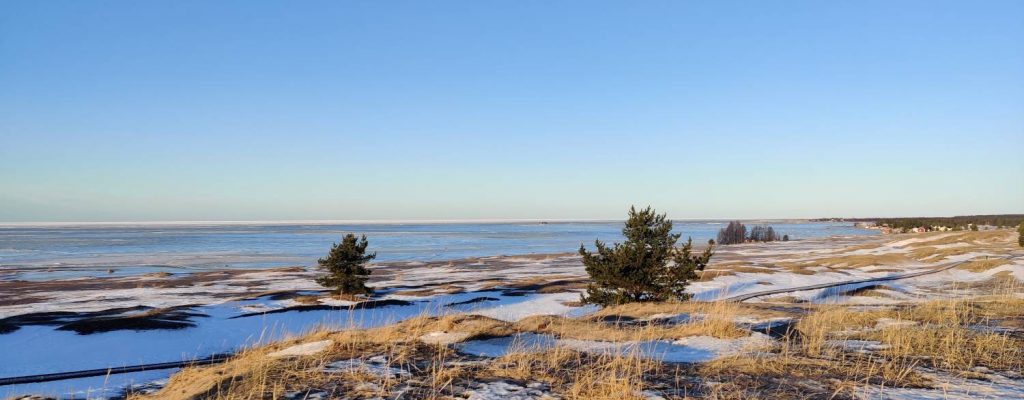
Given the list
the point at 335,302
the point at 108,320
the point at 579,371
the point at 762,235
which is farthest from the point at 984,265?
the point at 762,235

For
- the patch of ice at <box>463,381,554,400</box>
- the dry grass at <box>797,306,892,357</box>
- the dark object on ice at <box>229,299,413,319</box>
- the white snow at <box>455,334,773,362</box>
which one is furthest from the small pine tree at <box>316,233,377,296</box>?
the patch of ice at <box>463,381,554,400</box>

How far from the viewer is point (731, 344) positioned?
788 cm

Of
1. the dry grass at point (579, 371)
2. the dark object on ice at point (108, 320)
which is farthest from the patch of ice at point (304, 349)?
the dark object on ice at point (108, 320)

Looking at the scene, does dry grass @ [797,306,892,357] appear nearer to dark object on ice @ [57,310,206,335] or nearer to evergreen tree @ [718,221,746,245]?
dark object on ice @ [57,310,206,335]

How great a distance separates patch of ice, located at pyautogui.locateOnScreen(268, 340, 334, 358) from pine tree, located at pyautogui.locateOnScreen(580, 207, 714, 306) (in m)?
11.9

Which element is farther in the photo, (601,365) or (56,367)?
(56,367)

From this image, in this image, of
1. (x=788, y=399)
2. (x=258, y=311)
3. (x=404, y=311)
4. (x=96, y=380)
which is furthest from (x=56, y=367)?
(x=788, y=399)

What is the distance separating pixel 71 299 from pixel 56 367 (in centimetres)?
1908

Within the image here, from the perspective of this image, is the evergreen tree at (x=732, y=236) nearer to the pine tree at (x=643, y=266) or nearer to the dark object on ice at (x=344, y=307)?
the dark object on ice at (x=344, y=307)

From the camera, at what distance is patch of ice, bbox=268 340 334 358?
24.1 ft

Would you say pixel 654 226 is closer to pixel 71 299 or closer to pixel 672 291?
pixel 672 291

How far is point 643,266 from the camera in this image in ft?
63.6

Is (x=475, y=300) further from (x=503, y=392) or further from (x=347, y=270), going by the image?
(x=503, y=392)

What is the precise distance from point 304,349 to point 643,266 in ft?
44.4
